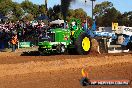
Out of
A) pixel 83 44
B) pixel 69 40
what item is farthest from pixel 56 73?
pixel 69 40

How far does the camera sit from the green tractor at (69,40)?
20.6m

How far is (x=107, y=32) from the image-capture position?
25.5m

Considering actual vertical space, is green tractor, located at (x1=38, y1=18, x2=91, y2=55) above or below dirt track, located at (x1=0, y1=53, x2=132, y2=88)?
above

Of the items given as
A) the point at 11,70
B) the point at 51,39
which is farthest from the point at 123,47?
the point at 11,70

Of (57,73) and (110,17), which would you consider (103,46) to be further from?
(110,17)

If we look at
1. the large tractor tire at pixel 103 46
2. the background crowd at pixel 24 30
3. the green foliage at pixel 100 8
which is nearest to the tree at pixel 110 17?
the green foliage at pixel 100 8

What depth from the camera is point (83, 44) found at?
20844 millimetres

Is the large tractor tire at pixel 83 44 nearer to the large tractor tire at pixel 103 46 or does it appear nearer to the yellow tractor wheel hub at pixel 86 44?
the yellow tractor wheel hub at pixel 86 44

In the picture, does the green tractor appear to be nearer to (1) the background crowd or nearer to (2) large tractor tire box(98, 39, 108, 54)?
(2) large tractor tire box(98, 39, 108, 54)

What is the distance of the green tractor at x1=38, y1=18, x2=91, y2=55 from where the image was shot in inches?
810

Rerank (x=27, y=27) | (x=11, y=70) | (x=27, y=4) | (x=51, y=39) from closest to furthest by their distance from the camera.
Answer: (x=11, y=70), (x=51, y=39), (x=27, y=27), (x=27, y=4)

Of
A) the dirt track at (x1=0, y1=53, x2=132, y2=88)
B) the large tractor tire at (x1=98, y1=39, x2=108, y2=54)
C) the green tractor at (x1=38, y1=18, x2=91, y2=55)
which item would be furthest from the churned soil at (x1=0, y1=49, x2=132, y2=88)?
the large tractor tire at (x1=98, y1=39, x2=108, y2=54)

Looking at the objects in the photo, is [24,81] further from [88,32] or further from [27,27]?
[27,27]

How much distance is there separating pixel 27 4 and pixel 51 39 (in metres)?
44.2
